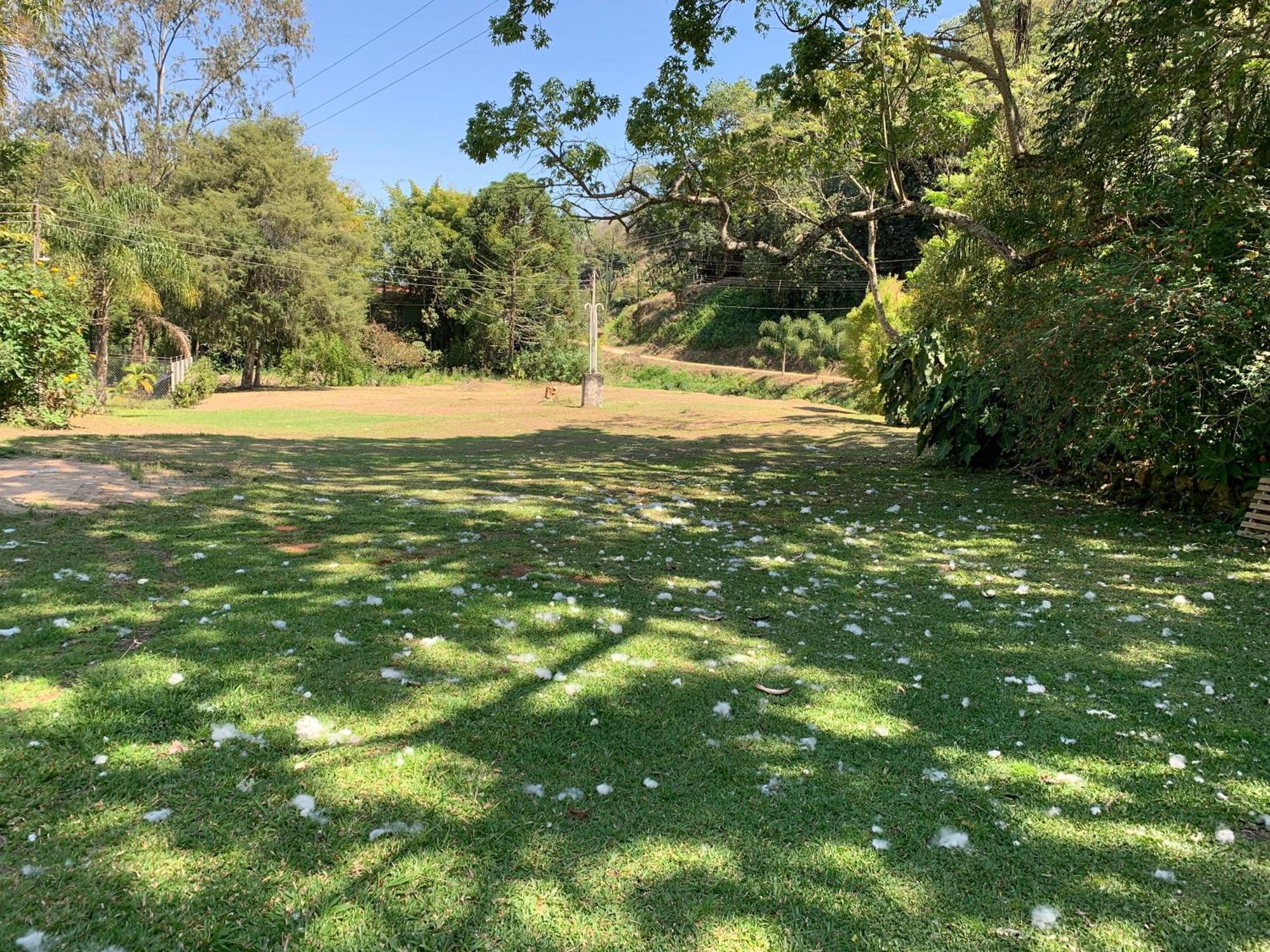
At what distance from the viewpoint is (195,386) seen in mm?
27109

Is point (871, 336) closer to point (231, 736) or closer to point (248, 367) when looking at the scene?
point (231, 736)

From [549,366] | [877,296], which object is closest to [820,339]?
[549,366]

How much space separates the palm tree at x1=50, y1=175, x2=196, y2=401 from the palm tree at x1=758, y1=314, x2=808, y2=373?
1231 inches

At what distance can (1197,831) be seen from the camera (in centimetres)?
253

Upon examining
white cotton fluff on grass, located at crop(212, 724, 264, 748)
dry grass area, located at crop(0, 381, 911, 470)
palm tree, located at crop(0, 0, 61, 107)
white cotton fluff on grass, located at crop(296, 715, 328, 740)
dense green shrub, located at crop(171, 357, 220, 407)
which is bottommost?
white cotton fluff on grass, located at crop(296, 715, 328, 740)

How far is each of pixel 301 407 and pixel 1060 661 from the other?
26838 millimetres

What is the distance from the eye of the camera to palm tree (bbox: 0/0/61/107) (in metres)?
12.6

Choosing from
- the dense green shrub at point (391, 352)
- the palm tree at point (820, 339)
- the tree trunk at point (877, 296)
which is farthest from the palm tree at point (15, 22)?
the palm tree at point (820, 339)

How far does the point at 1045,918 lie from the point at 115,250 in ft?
84.2

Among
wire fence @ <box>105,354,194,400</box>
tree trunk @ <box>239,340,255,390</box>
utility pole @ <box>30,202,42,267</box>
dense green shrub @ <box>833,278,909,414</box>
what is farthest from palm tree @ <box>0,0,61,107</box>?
tree trunk @ <box>239,340,255,390</box>

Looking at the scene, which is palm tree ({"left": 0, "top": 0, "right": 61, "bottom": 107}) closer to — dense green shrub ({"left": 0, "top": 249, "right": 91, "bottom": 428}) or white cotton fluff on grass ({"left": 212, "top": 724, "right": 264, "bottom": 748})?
dense green shrub ({"left": 0, "top": 249, "right": 91, "bottom": 428})

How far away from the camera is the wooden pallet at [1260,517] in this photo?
261 inches

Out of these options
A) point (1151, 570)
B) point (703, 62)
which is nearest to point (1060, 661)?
point (1151, 570)

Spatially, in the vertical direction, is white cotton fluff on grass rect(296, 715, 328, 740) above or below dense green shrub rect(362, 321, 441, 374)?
below
